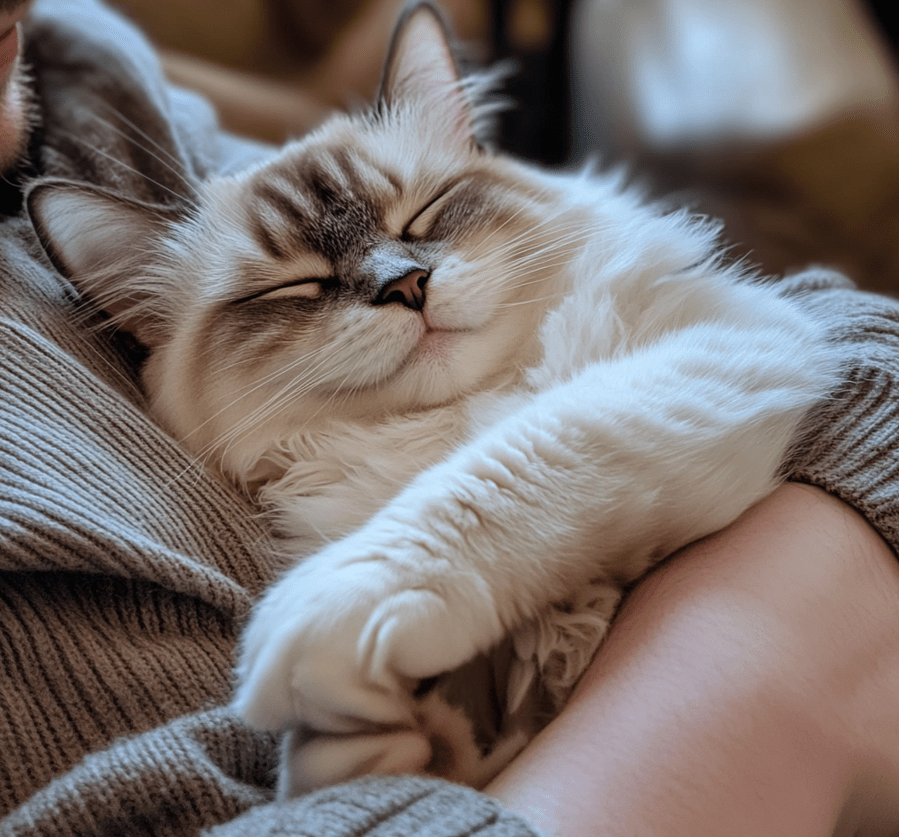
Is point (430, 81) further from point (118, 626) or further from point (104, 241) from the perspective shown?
point (118, 626)

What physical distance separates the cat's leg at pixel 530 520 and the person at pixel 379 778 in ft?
0.20

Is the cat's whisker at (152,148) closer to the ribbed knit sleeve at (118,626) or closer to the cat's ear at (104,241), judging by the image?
the cat's ear at (104,241)

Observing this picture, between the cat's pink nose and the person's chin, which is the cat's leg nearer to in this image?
the cat's pink nose

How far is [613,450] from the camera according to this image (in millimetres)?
745

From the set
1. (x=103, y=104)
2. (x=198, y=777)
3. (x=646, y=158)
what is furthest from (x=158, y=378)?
(x=646, y=158)

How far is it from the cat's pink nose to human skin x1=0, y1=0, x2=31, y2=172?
0.53m

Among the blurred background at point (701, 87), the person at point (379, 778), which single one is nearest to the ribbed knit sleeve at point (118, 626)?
the person at point (379, 778)

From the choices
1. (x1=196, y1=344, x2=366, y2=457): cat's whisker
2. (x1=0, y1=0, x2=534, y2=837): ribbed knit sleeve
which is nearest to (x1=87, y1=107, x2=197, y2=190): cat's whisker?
(x1=0, y1=0, x2=534, y2=837): ribbed knit sleeve

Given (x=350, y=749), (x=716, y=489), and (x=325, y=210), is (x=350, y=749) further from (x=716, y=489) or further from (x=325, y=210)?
(x=325, y=210)

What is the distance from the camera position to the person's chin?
1.04 metres

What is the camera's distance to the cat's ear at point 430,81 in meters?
1.23

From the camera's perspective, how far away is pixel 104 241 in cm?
104

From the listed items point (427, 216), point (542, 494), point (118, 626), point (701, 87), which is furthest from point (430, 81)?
point (701, 87)

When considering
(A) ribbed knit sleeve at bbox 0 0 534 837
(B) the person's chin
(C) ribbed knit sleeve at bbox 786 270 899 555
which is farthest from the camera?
(B) the person's chin
